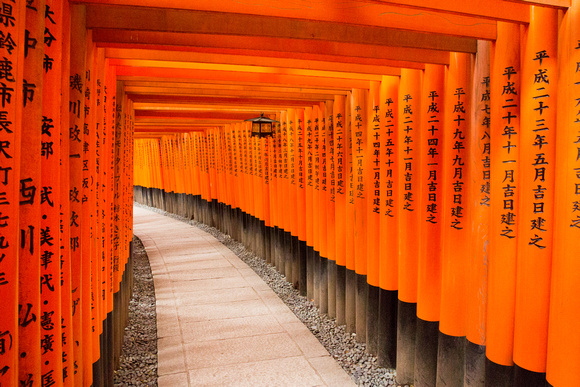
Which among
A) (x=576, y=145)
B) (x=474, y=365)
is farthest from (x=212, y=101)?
(x=576, y=145)

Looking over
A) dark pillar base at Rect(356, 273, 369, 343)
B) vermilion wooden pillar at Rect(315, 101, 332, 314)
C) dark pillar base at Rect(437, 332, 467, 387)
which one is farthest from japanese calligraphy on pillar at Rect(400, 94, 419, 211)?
vermilion wooden pillar at Rect(315, 101, 332, 314)

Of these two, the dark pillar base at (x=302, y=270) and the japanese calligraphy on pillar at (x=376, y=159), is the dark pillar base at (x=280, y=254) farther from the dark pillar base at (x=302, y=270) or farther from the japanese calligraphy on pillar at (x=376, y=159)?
the japanese calligraphy on pillar at (x=376, y=159)

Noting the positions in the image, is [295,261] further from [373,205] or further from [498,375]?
[498,375]

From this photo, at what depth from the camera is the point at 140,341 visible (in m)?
6.75

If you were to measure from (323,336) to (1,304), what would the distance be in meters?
5.72

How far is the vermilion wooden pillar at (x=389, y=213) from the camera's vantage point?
549cm

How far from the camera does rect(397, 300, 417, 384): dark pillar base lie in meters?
5.16

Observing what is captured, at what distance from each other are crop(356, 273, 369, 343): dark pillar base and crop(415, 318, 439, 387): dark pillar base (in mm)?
1644

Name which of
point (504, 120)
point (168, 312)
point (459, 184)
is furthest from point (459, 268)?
point (168, 312)

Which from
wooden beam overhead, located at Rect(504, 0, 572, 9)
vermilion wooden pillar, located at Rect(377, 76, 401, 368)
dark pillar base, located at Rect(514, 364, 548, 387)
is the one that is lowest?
dark pillar base, located at Rect(514, 364, 548, 387)

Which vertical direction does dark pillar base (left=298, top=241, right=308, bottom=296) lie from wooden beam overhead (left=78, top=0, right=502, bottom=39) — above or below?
below

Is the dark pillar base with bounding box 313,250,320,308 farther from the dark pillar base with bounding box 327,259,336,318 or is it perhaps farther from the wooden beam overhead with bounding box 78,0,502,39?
the wooden beam overhead with bounding box 78,0,502,39

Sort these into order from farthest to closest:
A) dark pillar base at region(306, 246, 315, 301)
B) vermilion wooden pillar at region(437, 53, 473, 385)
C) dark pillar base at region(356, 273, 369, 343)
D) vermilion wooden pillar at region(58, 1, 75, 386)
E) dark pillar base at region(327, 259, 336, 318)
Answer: dark pillar base at region(306, 246, 315, 301) < dark pillar base at region(327, 259, 336, 318) < dark pillar base at region(356, 273, 369, 343) < vermilion wooden pillar at region(437, 53, 473, 385) < vermilion wooden pillar at region(58, 1, 75, 386)

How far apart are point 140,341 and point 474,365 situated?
5.12 meters
